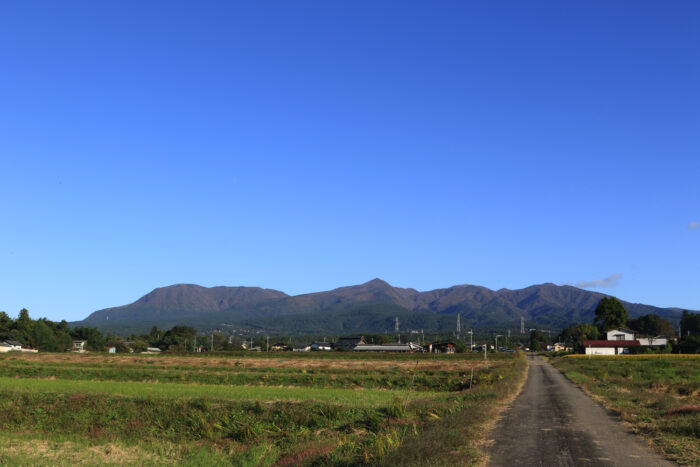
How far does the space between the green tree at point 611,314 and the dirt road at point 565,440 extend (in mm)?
145999

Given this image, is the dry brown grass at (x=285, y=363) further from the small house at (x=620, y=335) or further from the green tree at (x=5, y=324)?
the small house at (x=620, y=335)

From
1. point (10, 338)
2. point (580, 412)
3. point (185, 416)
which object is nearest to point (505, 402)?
point (580, 412)

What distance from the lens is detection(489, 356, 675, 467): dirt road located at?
15.6 m

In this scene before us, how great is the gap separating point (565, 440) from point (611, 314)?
522ft

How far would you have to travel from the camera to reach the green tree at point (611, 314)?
160 m

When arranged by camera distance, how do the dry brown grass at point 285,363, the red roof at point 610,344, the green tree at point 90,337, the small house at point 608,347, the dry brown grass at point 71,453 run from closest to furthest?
the dry brown grass at point 71,453 < the dry brown grass at point 285,363 < the small house at point 608,347 < the red roof at point 610,344 < the green tree at point 90,337

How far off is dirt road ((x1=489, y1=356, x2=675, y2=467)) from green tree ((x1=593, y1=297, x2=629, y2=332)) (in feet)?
479

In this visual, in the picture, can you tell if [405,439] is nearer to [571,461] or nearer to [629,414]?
[571,461]

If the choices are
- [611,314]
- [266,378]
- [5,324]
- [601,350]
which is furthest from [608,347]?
[5,324]

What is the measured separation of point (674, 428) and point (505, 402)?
12.6 m

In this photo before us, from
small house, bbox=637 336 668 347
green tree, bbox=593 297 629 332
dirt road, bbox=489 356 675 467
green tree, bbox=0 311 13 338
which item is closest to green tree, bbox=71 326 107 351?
green tree, bbox=0 311 13 338

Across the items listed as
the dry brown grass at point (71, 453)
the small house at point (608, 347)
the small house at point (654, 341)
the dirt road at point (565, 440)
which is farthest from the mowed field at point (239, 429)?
the small house at point (654, 341)

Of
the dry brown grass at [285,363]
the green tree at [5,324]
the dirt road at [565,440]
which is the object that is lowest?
the dry brown grass at [285,363]

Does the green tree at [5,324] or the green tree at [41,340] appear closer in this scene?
the green tree at [5,324]
